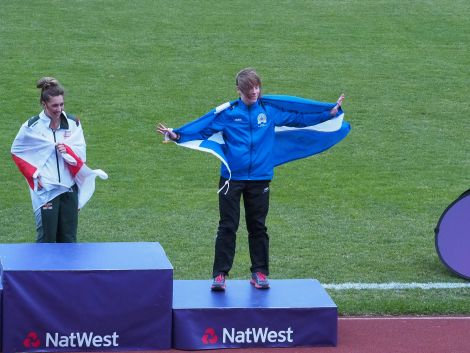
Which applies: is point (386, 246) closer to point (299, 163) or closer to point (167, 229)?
point (167, 229)

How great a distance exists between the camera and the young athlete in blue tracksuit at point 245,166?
27.4 ft

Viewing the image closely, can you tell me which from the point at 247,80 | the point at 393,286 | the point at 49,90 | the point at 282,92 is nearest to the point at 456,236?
the point at 393,286

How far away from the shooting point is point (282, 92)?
18.7 metres

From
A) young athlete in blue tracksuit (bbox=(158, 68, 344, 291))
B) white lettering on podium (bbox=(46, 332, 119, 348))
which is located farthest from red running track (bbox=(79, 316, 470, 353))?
young athlete in blue tracksuit (bbox=(158, 68, 344, 291))

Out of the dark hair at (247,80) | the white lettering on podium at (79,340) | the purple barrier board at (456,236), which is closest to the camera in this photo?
the white lettering on podium at (79,340)

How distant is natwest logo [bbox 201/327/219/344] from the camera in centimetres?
Result: 787

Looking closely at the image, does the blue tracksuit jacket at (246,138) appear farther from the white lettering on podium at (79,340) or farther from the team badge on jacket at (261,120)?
the white lettering on podium at (79,340)

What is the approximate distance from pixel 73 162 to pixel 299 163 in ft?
23.5

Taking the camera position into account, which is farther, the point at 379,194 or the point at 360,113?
the point at 360,113

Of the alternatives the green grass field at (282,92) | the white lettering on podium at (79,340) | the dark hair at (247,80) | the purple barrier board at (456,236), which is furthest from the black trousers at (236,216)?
the purple barrier board at (456,236)

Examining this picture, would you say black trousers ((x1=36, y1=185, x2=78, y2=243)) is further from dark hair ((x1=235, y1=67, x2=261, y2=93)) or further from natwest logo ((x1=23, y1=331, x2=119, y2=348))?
dark hair ((x1=235, y1=67, x2=261, y2=93))

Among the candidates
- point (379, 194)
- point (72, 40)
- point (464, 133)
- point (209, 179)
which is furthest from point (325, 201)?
point (72, 40)

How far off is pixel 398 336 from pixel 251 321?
4.09ft

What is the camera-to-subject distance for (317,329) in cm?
803
